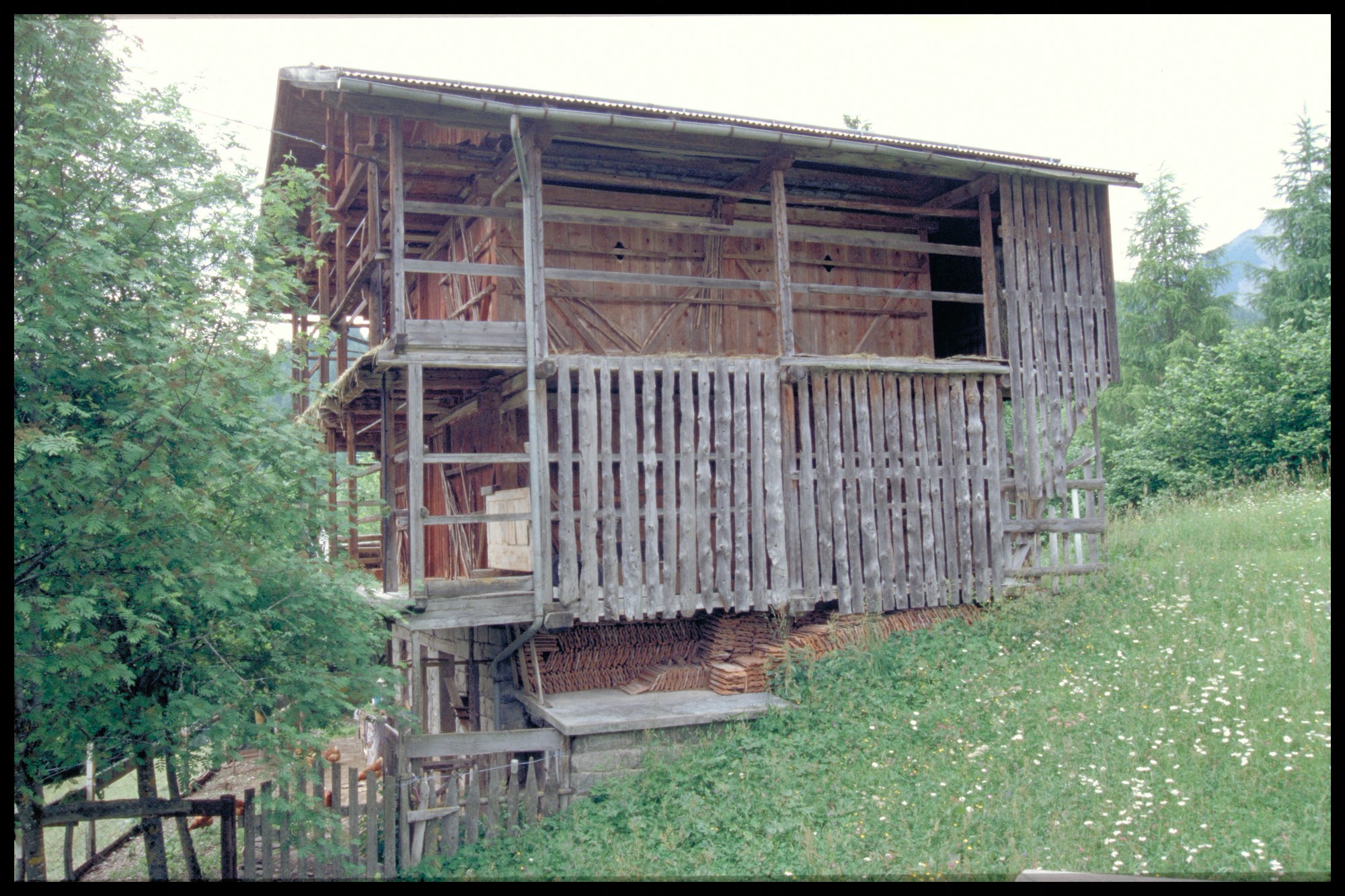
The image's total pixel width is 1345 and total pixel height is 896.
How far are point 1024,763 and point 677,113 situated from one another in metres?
7.09

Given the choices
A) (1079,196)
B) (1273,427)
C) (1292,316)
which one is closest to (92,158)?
(1079,196)

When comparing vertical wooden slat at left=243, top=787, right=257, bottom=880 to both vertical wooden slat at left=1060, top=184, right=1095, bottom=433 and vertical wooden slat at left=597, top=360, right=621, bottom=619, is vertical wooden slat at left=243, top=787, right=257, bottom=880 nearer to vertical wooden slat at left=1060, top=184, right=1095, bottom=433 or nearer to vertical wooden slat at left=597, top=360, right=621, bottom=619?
vertical wooden slat at left=597, top=360, right=621, bottom=619

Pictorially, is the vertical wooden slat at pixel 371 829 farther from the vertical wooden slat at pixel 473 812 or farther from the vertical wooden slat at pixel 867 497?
the vertical wooden slat at pixel 867 497

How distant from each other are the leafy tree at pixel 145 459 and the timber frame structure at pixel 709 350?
139 centimetres

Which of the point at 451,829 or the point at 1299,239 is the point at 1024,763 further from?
the point at 1299,239

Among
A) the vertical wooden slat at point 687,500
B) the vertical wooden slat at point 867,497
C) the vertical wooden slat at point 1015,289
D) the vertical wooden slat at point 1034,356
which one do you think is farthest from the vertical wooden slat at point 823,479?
the vertical wooden slat at point 1034,356

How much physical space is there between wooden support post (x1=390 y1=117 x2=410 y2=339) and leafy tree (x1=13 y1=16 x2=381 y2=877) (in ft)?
5.38

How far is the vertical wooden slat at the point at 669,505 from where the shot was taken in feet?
33.9

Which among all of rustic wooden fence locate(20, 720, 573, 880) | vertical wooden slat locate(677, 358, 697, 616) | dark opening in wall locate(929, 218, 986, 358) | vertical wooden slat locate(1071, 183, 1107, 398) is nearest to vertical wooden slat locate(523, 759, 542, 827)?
rustic wooden fence locate(20, 720, 573, 880)

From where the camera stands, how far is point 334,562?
837 cm

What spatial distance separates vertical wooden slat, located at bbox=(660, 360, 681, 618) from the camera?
10.3 metres

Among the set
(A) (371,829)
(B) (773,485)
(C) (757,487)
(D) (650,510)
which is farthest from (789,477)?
(A) (371,829)
